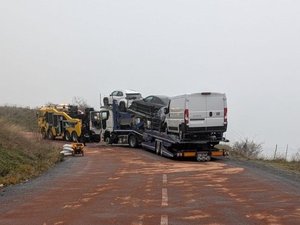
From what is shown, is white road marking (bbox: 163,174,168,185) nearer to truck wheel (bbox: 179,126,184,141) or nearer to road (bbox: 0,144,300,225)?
road (bbox: 0,144,300,225)

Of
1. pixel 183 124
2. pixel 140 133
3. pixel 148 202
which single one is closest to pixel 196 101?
pixel 183 124

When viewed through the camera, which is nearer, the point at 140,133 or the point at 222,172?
the point at 222,172

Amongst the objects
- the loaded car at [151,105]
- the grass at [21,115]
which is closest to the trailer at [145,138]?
the loaded car at [151,105]

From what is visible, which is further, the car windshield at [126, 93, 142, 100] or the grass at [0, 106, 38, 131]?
the grass at [0, 106, 38, 131]

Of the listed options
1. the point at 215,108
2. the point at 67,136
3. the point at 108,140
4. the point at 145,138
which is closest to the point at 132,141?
the point at 108,140

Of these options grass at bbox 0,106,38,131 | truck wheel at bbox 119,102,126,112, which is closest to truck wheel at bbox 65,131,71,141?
truck wheel at bbox 119,102,126,112

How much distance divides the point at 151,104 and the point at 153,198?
18.0 meters

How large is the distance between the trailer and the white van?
1.37 ft

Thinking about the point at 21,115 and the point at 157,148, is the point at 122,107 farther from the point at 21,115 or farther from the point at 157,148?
the point at 21,115

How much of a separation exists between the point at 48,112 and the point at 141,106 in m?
13.4

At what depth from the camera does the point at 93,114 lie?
3603 cm

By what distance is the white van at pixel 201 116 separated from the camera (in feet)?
76.9

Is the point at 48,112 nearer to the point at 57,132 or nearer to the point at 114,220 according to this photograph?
the point at 57,132

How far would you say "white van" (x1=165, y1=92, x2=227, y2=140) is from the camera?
23.4 m
